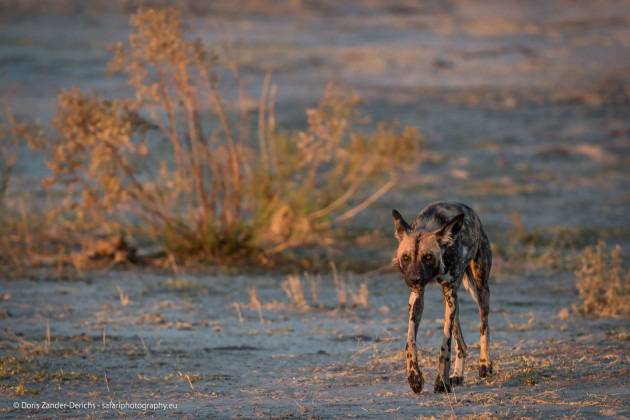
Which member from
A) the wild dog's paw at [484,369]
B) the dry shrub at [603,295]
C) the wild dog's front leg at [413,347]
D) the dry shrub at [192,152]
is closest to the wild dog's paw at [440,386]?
the wild dog's front leg at [413,347]

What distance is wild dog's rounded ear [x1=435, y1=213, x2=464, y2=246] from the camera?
631 cm

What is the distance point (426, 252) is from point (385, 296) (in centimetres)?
488

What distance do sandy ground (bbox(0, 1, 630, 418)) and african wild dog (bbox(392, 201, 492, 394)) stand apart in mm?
195

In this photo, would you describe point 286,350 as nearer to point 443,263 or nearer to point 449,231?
point 443,263

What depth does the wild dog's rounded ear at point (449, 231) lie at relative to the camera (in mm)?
6309

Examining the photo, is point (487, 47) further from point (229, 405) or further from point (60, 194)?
point (229, 405)

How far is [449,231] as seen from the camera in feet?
20.8

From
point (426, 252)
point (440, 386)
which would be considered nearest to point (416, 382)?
point (440, 386)

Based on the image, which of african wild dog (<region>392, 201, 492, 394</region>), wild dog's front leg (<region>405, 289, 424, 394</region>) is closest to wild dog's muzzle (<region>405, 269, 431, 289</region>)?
african wild dog (<region>392, 201, 492, 394</region>)

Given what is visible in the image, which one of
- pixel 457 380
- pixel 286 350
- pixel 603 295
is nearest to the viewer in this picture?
pixel 457 380

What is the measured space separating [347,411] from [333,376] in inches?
46.4

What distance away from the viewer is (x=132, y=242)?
13.8 meters

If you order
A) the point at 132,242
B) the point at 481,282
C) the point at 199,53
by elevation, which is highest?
the point at 199,53

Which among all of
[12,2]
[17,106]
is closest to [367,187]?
[17,106]
